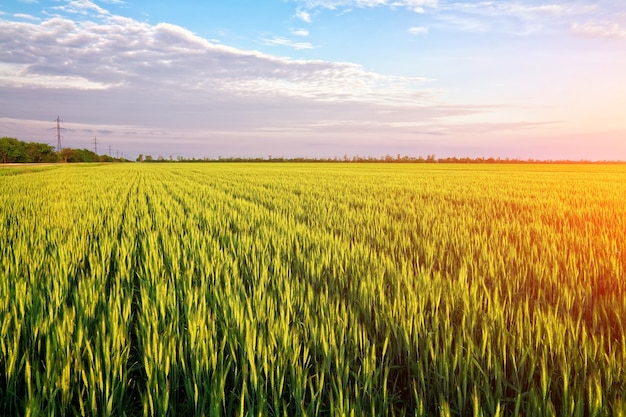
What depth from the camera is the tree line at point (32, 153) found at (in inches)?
3601

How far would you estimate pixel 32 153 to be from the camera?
99.0 meters

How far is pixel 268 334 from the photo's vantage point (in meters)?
2.27

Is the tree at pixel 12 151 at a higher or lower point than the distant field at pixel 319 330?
higher

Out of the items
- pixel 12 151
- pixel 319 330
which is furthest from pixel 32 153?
pixel 319 330

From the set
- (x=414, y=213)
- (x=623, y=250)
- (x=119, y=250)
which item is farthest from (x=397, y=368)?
(x=414, y=213)

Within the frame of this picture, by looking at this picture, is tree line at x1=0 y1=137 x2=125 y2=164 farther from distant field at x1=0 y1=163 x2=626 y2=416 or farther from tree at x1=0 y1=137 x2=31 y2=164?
distant field at x1=0 y1=163 x2=626 y2=416

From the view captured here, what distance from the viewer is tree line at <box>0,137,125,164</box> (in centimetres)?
9146

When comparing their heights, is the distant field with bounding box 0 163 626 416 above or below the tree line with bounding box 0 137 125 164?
below

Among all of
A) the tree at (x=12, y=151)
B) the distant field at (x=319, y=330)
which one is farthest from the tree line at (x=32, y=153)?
the distant field at (x=319, y=330)

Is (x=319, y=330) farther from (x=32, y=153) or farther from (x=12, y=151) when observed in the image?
(x=32, y=153)

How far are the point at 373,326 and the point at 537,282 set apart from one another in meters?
1.75

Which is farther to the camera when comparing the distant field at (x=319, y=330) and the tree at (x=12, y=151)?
the tree at (x=12, y=151)

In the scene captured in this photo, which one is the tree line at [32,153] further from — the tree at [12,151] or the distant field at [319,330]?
the distant field at [319,330]

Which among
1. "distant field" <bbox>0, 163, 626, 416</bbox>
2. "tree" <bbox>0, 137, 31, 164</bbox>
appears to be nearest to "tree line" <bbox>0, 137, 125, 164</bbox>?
"tree" <bbox>0, 137, 31, 164</bbox>
